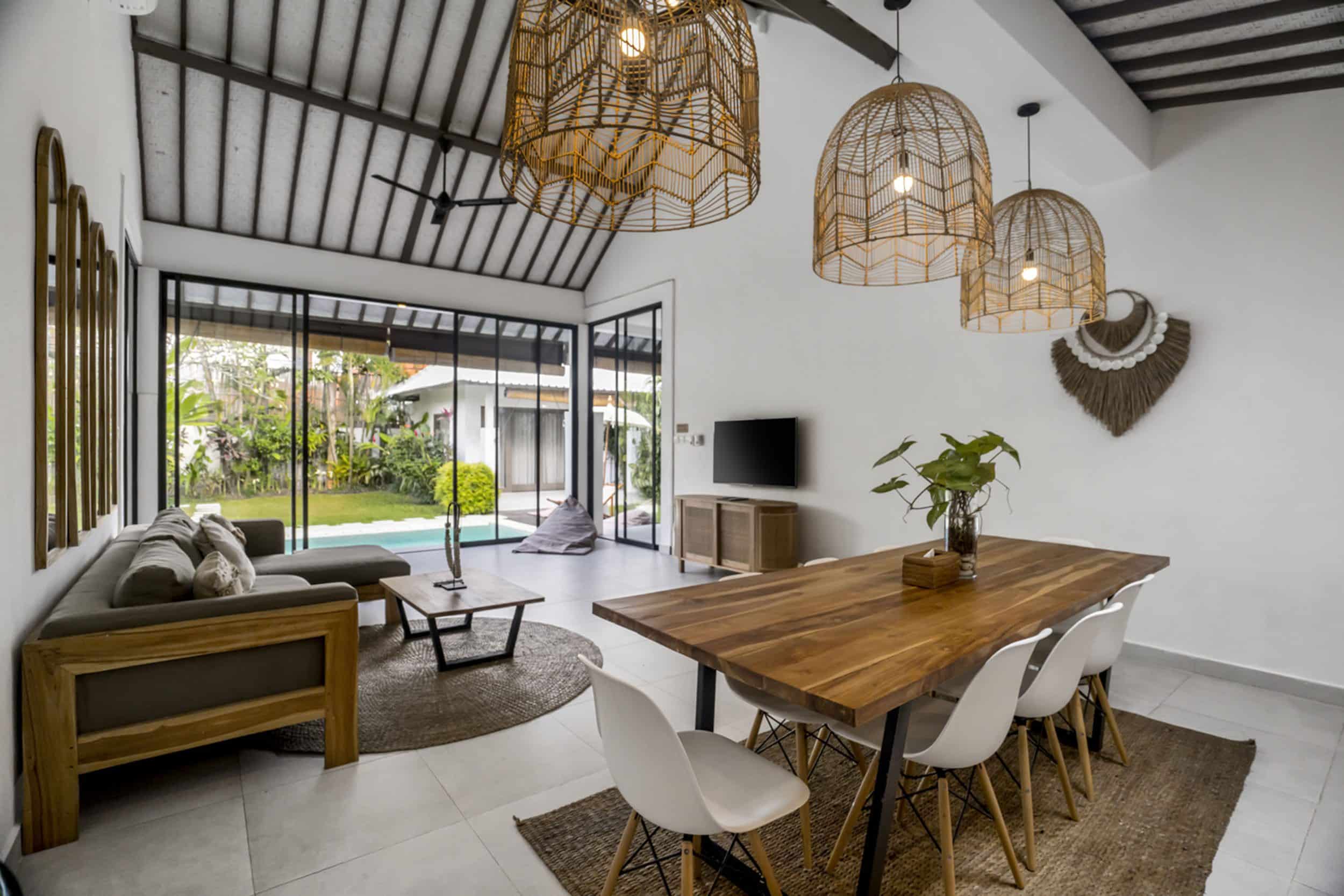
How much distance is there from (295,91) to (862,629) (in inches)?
249

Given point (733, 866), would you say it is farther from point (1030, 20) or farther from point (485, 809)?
point (1030, 20)

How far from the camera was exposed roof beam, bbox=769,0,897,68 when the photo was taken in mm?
3840

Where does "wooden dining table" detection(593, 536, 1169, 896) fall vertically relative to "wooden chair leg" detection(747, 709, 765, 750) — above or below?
above

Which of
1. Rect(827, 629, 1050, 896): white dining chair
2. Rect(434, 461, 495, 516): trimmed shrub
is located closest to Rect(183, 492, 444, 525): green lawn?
Rect(434, 461, 495, 516): trimmed shrub

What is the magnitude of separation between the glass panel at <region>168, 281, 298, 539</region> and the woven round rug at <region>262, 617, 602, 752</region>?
3.22 m

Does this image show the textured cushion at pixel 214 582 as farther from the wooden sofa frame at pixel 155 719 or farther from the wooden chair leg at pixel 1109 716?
the wooden chair leg at pixel 1109 716

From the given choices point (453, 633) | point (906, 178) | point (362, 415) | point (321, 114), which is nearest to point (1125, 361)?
point (906, 178)

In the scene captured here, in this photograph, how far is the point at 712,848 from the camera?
199 cm

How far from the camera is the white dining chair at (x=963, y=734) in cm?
160

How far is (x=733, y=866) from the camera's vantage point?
1935 mm

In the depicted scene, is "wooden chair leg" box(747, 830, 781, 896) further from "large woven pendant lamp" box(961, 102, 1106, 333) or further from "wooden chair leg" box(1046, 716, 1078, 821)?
"large woven pendant lamp" box(961, 102, 1106, 333)

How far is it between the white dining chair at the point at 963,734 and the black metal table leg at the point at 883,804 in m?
0.09

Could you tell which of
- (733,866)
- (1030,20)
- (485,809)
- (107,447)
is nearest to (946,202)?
(1030,20)

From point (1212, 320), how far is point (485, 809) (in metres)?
4.36
